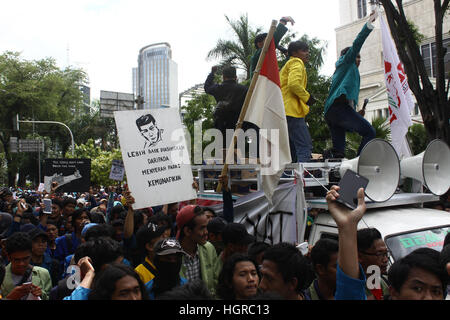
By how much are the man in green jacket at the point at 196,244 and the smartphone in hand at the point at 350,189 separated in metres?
1.78

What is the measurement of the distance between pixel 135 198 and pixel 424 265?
319 cm

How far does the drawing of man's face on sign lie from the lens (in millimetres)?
5113

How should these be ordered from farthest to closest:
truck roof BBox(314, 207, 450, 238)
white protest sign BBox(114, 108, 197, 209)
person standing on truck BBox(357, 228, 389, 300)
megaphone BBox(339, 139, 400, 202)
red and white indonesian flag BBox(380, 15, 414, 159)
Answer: red and white indonesian flag BBox(380, 15, 414, 159) → white protest sign BBox(114, 108, 197, 209) → megaphone BBox(339, 139, 400, 202) → truck roof BBox(314, 207, 450, 238) → person standing on truck BBox(357, 228, 389, 300)

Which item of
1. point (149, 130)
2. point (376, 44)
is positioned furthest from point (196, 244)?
point (376, 44)

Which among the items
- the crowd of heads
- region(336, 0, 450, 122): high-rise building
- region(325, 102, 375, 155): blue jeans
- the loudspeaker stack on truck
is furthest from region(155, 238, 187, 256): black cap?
region(336, 0, 450, 122): high-rise building

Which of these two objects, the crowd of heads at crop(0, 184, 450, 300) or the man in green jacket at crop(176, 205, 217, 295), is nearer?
the crowd of heads at crop(0, 184, 450, 300)

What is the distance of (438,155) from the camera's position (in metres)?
4.81

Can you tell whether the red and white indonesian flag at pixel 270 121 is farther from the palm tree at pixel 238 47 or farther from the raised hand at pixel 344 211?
the palm tree at pixel 238 47

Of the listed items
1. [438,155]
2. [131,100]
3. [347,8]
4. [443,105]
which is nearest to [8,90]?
[131,100]

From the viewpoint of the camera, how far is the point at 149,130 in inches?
203

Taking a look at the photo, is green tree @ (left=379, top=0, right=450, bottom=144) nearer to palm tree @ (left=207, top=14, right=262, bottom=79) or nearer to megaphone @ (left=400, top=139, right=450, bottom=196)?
megaphone @ (left=400, top=139, right=450, bottom=196)

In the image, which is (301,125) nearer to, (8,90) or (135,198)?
(135,198)

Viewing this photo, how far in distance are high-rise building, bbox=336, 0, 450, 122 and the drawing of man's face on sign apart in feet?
82.6

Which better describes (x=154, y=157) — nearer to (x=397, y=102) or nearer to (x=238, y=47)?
(x=397, y=102)
